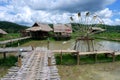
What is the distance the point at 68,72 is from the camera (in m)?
14.0

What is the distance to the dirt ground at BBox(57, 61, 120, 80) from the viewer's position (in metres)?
13.0

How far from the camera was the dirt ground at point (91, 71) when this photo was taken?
12982mm

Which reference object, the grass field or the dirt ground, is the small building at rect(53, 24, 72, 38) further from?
the dirt ground

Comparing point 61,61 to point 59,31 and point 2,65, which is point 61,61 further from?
point 59,31

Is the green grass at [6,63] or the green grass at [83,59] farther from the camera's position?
the green grass at [83,59]

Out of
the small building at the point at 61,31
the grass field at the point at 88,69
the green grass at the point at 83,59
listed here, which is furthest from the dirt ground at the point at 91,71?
the small building at the point at 61,31

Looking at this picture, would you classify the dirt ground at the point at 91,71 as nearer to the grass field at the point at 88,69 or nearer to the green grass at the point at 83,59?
the grass field at the point at 88,69

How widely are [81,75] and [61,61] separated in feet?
10.4

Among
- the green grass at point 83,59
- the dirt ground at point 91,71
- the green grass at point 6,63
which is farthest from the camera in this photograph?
the green grass at point 83,59

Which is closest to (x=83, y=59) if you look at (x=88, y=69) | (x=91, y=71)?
(x=88, y=69)

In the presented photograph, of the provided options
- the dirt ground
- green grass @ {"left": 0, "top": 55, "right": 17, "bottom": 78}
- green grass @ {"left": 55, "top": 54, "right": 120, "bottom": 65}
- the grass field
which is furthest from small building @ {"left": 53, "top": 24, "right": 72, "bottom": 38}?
the dirt ground

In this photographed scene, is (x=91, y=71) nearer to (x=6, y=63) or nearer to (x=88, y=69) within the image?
(x=88, y=69)

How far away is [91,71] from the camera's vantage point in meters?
14.5

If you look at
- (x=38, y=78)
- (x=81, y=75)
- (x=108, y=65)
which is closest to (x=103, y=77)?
(x=81, y=75)
